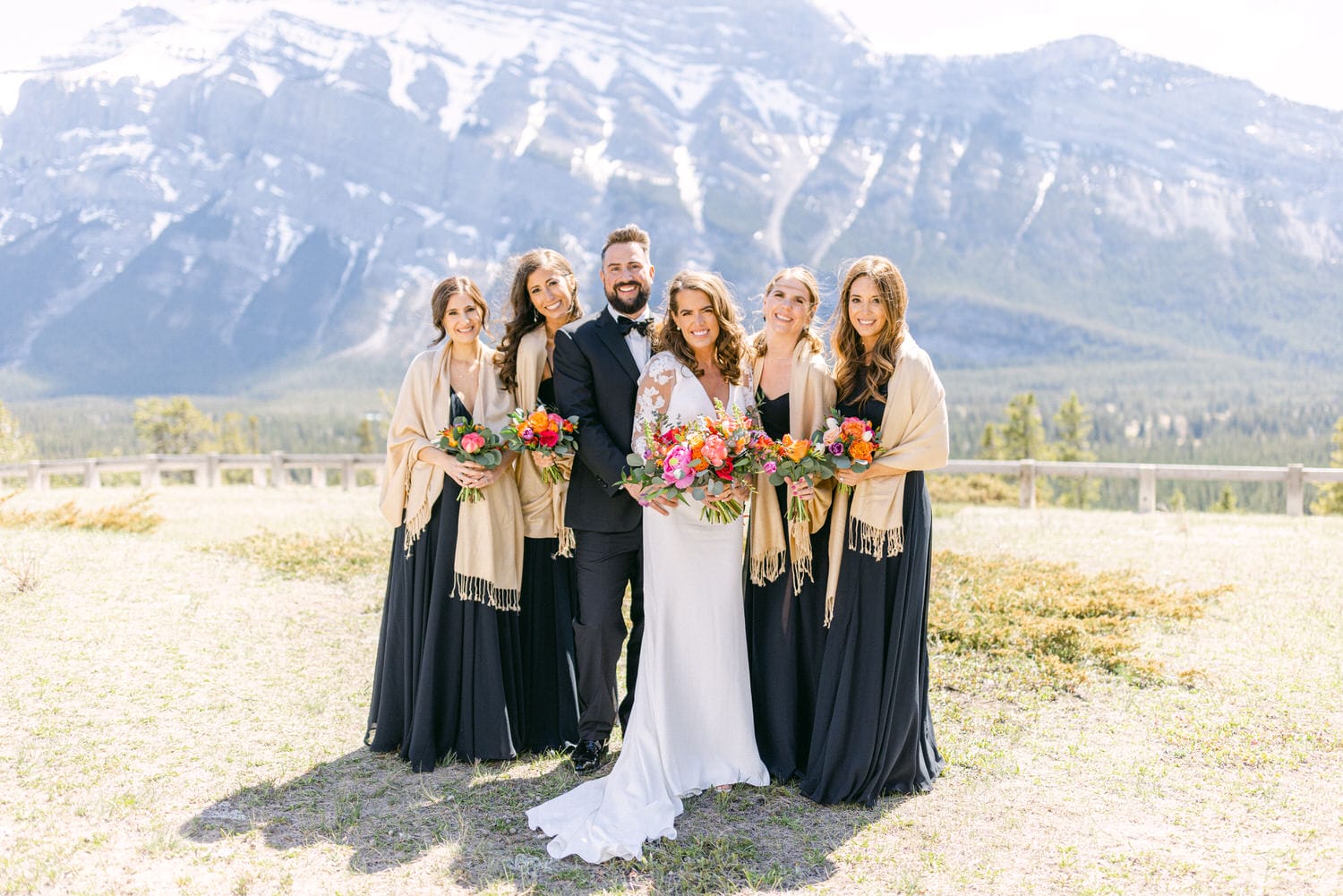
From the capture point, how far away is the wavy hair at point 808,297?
495 cm

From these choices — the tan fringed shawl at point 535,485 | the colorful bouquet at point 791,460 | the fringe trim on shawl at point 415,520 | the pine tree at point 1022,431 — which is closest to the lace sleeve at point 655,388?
the colorful bouquet at point 791,460

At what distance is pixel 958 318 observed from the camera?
19650 centimetres

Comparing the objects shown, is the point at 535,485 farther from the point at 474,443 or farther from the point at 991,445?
the point at 991,445

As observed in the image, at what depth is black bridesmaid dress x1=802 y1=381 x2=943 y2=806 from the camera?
4.88 meters

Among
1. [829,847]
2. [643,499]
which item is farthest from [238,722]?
[829,847]

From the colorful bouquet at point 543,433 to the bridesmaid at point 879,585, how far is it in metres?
Answer: 1.35

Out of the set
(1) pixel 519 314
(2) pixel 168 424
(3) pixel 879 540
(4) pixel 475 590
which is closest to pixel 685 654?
(3) pixel 879 540

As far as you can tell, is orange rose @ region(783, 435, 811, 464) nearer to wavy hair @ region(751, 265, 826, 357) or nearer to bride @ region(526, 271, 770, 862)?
bride @ region(526, 271, 770, 862)

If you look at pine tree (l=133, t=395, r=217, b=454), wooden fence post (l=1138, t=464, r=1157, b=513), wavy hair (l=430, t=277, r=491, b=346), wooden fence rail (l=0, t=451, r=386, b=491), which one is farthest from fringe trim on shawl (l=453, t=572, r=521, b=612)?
pine tree (l=133, t=395, r=217, b=454)

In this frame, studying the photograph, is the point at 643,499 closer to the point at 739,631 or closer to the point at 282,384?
the point at 739,631

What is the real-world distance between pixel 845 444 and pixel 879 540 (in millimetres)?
555

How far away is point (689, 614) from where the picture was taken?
16.1 ft

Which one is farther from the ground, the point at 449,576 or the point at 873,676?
the point at 449,576

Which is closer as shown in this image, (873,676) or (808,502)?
(873,676)
